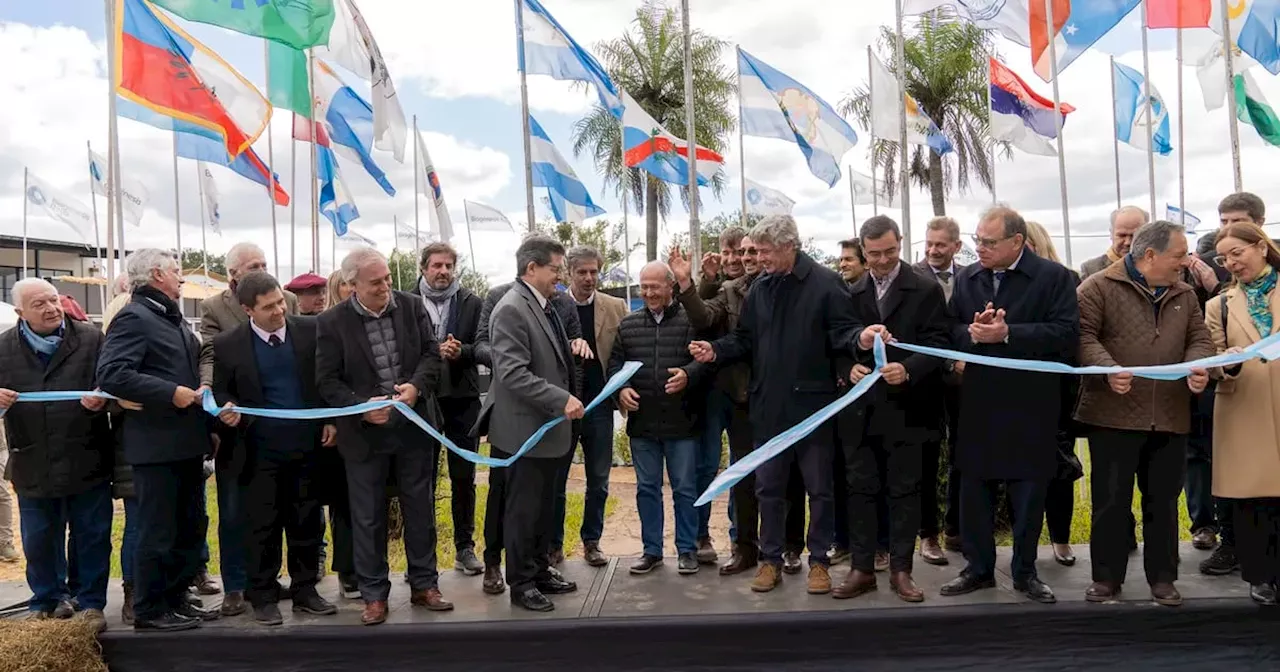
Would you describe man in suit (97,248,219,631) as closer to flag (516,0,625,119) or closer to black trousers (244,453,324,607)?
black trousers (244,453,324,607)

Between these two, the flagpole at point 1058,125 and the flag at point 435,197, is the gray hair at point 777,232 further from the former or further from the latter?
the flag at point 435,197

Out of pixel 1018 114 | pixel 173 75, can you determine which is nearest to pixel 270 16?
pixel 173 75

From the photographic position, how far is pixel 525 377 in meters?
4.86

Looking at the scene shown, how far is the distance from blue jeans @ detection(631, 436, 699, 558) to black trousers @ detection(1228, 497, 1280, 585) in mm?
3015

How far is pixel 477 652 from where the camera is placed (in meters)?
4.74

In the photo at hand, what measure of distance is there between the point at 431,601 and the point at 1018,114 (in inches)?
420

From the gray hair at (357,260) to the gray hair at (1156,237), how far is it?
408 centimetres

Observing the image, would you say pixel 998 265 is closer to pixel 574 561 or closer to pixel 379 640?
pixel 574 561

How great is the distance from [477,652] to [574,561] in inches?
57.4

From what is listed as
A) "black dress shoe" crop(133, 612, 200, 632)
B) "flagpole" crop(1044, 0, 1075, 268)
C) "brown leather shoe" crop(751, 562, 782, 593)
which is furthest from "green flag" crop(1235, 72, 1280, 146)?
"black dress shoe" crop(133, 612, 200, 632)

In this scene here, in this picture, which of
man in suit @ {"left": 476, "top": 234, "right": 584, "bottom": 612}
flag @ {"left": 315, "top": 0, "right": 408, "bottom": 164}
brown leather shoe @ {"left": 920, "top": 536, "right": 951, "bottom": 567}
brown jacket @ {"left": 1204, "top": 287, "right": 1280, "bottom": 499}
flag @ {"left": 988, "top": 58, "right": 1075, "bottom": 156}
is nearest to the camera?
brown jacket @ {"left": 1204, "top": 287, "right": 1280, "bottom": 499}

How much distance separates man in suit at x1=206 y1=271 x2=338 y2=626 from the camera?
4.95 m

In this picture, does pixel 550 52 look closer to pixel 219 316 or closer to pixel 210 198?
pixel 219 316

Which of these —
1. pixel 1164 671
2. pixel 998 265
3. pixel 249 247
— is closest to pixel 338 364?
pixel 249 247
